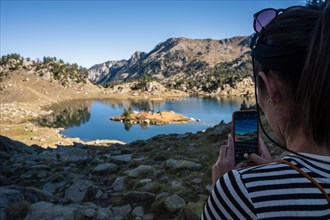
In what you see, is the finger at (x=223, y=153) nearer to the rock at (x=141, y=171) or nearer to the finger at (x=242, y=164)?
the finger at (x=242, y=164)

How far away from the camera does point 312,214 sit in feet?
3.97

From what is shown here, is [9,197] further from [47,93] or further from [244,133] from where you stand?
[47,93]

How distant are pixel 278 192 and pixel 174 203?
6005mm

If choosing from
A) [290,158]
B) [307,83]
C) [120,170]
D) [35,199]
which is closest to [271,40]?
[307,83]

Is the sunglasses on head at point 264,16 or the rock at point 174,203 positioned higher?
the sunglasses on head at point 264,16

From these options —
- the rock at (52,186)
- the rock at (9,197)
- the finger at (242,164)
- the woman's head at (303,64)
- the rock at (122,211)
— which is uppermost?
the woman's head at (303,64)

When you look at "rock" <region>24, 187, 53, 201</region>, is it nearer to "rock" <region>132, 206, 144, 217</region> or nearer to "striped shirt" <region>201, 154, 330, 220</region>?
"rock" <region>132, 206, 144, 217</region>

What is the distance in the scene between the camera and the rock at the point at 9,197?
7.08 metres

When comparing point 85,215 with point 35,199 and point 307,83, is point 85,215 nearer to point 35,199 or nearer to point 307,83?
point 35,199

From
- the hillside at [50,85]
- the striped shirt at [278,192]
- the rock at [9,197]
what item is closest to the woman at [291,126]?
the striped shirt at [278,192]

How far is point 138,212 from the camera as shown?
707 cm

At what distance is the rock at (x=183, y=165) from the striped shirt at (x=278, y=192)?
29.6 feet

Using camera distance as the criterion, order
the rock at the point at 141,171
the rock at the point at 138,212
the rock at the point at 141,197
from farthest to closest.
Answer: the rock at the point at 141,171 < the rock at the point at 141,197 < the rock at the point at 138,212

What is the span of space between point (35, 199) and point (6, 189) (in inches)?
30.4
